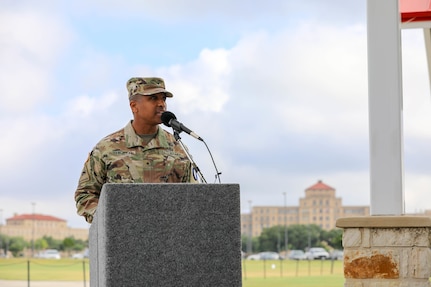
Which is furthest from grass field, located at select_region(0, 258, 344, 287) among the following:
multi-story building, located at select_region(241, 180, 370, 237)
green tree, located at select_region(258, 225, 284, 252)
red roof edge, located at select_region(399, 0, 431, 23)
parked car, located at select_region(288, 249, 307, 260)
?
red roof edge, located at select_region(399, 0, 431, 23)

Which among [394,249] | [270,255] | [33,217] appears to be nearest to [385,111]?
[394,249]

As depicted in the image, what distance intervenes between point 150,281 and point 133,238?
184 millimetres

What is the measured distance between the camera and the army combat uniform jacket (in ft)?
14.4

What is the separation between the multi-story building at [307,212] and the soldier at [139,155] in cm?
12357

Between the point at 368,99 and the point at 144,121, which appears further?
the point at 368,99

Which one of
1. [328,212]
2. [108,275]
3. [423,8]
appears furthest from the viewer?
[328,212]

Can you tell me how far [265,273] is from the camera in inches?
2768

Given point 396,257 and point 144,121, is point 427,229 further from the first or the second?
point 144,121

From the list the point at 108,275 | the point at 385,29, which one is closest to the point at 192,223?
the point at 108,275

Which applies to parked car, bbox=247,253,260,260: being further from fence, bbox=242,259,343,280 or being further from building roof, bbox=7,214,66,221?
building roof, bbox=7,214,66,221

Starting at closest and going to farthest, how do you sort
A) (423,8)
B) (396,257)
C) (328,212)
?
(396,257) < (423,8) < (328,212)

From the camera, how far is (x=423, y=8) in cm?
912

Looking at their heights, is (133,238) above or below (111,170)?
below

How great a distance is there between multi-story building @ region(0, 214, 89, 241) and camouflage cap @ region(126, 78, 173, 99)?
374 feet
